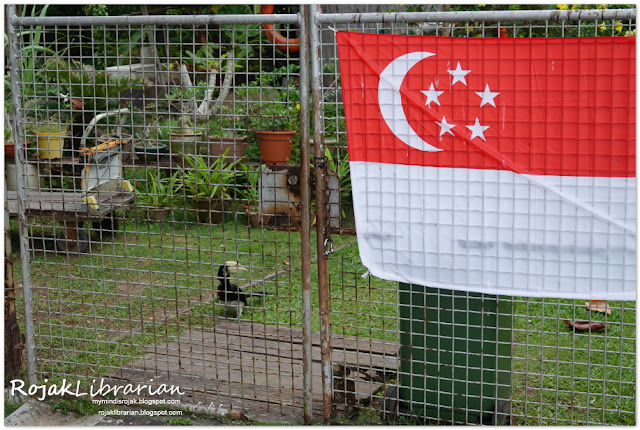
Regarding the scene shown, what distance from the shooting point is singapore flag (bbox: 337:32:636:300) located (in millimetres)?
3414

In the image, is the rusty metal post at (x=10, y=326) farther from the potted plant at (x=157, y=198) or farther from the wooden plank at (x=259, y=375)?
the potted plant at (x=157, y=198)

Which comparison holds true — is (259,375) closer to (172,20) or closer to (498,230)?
(498,230)

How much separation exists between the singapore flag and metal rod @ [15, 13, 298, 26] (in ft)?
1.43

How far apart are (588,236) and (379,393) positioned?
1717 mm

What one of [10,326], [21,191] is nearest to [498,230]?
[21,191]

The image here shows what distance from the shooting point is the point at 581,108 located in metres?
3.42

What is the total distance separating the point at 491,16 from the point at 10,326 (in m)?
3.46

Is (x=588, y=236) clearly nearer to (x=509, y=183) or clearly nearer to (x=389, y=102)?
(x=509, y=183)

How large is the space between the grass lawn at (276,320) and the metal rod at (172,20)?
113 centimetres

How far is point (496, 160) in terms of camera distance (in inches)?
141

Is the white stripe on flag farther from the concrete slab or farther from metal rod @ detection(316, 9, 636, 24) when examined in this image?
the concrete slab

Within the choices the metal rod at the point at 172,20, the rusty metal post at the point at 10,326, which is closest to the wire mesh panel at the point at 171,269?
the metal rod at the point at 172,20

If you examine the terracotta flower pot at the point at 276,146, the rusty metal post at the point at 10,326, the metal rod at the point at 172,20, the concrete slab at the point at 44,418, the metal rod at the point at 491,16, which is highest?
the metal rod at the point at 172,20

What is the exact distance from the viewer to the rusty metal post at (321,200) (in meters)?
3.82
